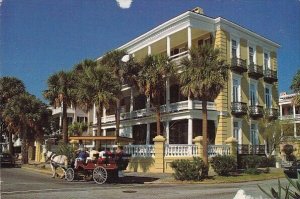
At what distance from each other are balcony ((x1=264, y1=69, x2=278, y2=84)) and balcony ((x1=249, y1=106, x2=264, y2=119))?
3.32m

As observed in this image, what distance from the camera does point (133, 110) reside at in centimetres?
3903

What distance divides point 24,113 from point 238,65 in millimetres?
18773

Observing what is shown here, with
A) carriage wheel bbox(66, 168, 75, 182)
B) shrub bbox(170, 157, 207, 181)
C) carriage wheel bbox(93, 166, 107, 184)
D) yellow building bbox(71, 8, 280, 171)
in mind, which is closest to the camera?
carriage wheel bbox(93, 166, 107, 184)

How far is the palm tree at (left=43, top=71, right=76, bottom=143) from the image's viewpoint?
32.3m

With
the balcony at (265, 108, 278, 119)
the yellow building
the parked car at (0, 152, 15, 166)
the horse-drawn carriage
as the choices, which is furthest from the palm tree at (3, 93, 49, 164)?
the balcony at (265, 108, 278, 119)

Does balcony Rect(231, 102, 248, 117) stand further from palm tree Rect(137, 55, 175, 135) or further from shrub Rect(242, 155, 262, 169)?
palm tree Rect(137, 55, 175, 135)

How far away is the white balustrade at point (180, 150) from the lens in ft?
82.5

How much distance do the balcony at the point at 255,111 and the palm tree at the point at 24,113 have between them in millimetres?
18125

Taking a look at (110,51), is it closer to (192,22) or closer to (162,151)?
(192,22)

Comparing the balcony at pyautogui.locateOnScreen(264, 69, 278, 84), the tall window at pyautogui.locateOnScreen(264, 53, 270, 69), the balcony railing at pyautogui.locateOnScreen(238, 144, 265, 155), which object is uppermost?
the tall window at pyautogui.locateOnScreen(264, 53, 270, 69)

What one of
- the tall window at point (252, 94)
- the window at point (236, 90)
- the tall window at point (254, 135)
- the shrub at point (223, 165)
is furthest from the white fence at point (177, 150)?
the tall window at point (252, 94)

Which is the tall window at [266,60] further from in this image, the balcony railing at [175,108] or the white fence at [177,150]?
the white fence at [177,150]

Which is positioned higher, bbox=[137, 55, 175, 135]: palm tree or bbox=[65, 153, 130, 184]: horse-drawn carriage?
bbox=[137, 55, 175, 135]: palm tree

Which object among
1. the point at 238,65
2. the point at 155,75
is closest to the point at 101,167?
the point at 155,75
